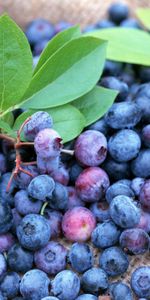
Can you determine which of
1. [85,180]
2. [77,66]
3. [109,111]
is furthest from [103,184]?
[77,66]

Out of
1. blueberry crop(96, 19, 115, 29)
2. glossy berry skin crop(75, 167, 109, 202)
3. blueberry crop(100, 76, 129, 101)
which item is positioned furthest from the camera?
blueberry crop(96, 19, 115, 29)

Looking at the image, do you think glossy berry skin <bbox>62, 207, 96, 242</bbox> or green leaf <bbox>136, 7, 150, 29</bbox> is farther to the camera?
green leaf <bbox>136, 7, 150, 29</bbox>

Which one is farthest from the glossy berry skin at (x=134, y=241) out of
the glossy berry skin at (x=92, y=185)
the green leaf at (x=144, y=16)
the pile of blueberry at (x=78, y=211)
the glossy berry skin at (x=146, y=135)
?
the green leaf at (x=144, y=16)

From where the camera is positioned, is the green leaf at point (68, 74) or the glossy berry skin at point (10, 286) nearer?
the glossy berry skin at point (10, 286)

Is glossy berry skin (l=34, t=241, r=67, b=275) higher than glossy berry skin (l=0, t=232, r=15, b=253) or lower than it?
lower

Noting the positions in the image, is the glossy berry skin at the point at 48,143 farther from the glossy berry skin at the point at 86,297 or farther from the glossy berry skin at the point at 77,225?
the glossy berry skin at the point at 86,297

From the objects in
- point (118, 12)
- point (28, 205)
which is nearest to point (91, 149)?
point (28, 205)

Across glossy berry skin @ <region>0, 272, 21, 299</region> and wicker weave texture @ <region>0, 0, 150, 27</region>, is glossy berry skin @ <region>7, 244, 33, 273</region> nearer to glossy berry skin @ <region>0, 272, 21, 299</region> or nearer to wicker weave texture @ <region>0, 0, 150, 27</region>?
glossy berry skin @ <region>0, 272, 21, 299</region>

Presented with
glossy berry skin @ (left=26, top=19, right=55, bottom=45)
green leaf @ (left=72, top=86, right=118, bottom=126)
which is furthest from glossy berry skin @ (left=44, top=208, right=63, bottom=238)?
glossy berry skin @ (left=26, top=19, right=55, bottom=45)
